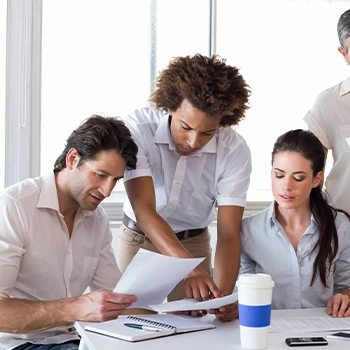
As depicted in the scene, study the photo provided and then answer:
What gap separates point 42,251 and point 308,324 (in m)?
0.79

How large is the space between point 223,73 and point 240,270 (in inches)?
28.1

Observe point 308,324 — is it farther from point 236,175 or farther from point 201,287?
point 236,175

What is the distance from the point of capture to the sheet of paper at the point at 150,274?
150 cm

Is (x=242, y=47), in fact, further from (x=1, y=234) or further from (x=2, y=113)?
(x=1, y=234)

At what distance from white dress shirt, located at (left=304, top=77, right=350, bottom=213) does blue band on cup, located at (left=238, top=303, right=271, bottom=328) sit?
1155 millimetres

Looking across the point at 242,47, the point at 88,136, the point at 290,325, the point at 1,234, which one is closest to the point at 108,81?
the point at 242,47

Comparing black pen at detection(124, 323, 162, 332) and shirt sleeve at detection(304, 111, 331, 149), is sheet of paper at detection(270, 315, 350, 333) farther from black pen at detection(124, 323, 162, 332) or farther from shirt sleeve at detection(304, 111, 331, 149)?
shirt sleeve at detection(304, 111, 331, 149)

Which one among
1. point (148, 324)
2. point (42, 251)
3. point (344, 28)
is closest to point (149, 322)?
point (148, 324)

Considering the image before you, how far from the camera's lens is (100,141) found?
1909 millimetres

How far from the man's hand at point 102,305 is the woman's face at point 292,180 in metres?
0.76

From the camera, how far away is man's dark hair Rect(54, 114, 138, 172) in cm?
191

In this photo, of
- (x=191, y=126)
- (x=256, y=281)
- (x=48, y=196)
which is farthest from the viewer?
(x=191, y=126)

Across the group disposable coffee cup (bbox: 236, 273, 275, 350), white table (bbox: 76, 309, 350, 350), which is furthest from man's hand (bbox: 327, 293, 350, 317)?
disposable coffee cup (bbox: 236, 273, 275, 350)

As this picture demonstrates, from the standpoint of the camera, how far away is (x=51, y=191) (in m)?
1.88
